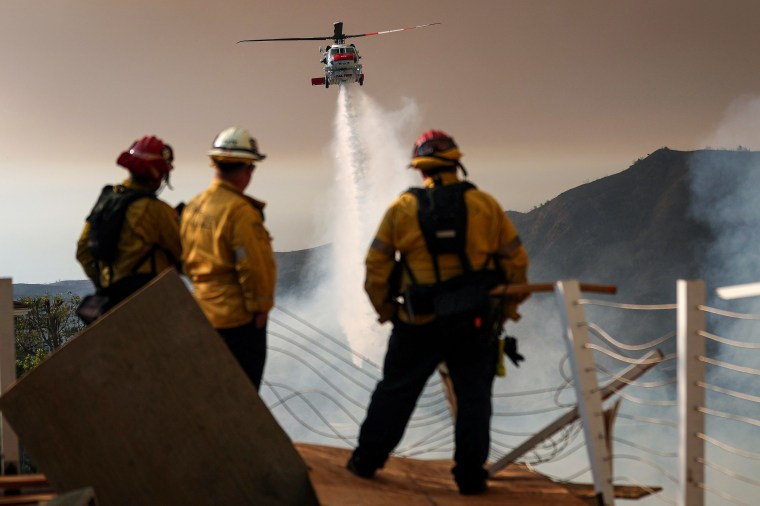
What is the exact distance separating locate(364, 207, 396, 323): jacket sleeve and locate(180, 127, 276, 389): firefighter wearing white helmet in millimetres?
528

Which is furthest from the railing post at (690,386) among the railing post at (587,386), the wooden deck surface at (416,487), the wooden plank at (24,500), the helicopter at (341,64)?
the helicopter at (341,64)

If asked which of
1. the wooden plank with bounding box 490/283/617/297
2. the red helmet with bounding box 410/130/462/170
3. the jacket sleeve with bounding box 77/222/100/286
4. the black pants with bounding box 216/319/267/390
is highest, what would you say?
the red helmet with bounding box 410/130/462/170

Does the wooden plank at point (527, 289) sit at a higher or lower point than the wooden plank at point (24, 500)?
higher

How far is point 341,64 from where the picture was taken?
35.7 meters

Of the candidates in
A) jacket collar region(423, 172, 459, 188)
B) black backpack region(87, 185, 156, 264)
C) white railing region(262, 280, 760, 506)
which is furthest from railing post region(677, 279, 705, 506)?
black backpack region(87, 185, 156, 264)

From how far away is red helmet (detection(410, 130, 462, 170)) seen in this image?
5.86 metres

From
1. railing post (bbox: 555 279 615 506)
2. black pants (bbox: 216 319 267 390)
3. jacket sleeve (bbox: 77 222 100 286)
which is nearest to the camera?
railing post (bbox: 555 279 615 506)

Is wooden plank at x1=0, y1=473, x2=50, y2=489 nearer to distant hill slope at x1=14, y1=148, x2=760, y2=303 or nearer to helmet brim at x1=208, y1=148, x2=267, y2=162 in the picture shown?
helmet brim at x1=208, y1=148, x2=267, y2=162

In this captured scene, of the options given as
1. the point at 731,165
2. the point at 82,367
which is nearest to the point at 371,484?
the point at 82,367

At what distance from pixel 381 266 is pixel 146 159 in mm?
1573

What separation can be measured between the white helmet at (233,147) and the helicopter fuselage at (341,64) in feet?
98.1

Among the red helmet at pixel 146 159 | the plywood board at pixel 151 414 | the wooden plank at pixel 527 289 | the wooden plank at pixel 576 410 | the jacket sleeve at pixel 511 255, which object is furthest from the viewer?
the red helmet at pixel 146 159

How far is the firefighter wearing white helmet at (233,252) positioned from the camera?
19.4 ft

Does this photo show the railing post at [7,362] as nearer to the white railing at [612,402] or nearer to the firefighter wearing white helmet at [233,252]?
the firefighter wearing white helmet at [233,252]
